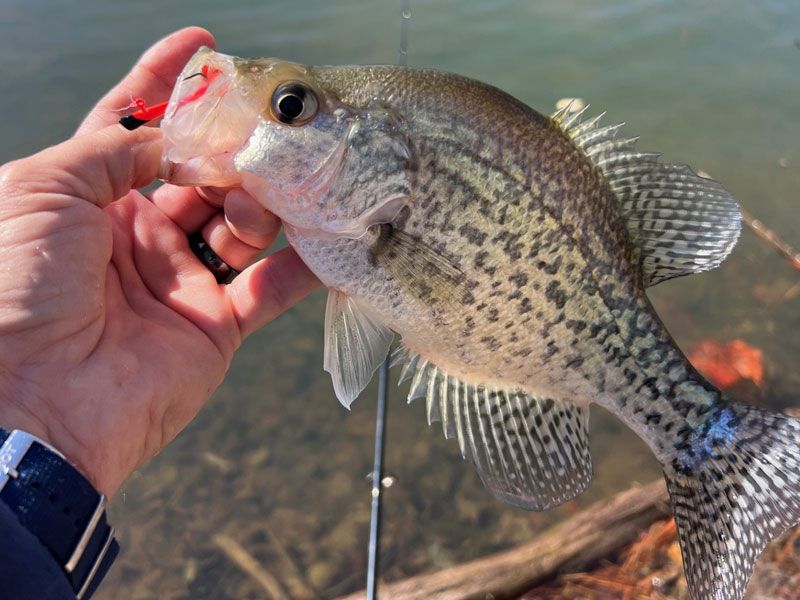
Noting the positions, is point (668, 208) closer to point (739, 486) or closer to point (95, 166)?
point (739, 486)

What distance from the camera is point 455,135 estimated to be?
1958 mm

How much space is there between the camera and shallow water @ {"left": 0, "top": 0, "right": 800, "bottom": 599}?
3.89 meters

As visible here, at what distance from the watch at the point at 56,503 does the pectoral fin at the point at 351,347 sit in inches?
32.8

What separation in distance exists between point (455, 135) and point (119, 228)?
52.9 inches

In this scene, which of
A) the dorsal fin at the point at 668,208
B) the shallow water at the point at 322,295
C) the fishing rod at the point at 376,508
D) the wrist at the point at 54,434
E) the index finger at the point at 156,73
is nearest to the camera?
the wrist at the point at 54,434

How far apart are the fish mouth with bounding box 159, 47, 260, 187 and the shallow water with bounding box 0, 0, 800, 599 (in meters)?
2.74

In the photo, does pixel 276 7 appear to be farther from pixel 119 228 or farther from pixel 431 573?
pixel 431 573

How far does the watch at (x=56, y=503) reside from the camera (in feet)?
5.20

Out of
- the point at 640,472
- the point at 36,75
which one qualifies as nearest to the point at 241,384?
the point at 640,472

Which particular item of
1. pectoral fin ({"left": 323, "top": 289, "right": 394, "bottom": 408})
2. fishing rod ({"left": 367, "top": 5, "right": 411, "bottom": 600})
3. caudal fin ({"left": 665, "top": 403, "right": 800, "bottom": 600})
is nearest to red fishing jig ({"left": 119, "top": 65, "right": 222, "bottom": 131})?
pectoral fin ({"left": 323, "top": 289, "right": 394, "bottom": 408})

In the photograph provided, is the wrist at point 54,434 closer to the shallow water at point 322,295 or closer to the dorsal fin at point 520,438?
the dorsal fin at point 520,438

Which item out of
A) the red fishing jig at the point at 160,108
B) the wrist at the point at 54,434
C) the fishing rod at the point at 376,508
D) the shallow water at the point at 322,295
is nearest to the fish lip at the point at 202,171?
the red fishing jig at the point at 160,108

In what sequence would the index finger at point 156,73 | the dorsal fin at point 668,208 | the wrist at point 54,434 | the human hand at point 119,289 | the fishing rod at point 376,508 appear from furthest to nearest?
1. the fishing rod at point 376,508
2. the index finger at point 156,73
3. the dorsal fin at point 668,208
4. the human hand at point 119,289
5. the wrist at point 54,434

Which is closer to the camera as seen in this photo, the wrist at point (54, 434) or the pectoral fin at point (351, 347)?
the wrist at point (54, 434)
